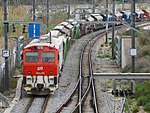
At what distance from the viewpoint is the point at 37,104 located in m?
21.8

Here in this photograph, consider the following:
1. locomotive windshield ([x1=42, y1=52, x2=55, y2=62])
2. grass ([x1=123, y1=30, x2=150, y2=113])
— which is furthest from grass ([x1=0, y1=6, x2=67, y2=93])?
grass ([x1=123, y1=30, x2=150, y2=113])

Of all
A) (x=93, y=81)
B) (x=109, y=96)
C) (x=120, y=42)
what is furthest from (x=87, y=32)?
(x=109, y=96)

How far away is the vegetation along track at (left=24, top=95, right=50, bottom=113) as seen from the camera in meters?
20.6

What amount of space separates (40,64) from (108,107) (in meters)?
4.13

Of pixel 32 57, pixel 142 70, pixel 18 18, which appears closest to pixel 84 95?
pixel 32 57

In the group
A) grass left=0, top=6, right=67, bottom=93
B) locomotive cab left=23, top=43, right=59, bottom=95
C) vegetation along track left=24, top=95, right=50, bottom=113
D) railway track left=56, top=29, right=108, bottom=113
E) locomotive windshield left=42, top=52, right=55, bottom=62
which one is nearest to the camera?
railway track left=56, top=29, right=108, bottom=113

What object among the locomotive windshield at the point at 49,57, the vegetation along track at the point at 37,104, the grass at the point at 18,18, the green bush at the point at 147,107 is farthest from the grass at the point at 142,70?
the grass at the point at 18,18

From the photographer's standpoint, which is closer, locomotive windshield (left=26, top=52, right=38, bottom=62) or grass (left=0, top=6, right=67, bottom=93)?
locomotive windshield (left=26, top=52, right=38, bottom=62)

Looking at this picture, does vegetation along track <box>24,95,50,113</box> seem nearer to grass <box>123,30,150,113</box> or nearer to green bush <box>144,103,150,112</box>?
grass <box>123,30,150,113</box>

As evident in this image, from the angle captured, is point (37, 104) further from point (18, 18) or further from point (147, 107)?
point (18, 18)

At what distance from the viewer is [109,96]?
23219 mm

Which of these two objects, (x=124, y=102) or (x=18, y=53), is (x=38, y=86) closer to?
(x=124, y=102)

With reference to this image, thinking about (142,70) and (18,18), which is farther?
(18,18)

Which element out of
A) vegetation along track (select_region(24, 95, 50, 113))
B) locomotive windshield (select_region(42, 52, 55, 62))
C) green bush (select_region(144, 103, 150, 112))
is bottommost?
vegetation along track (select_region(24, 95, 50, 113))
